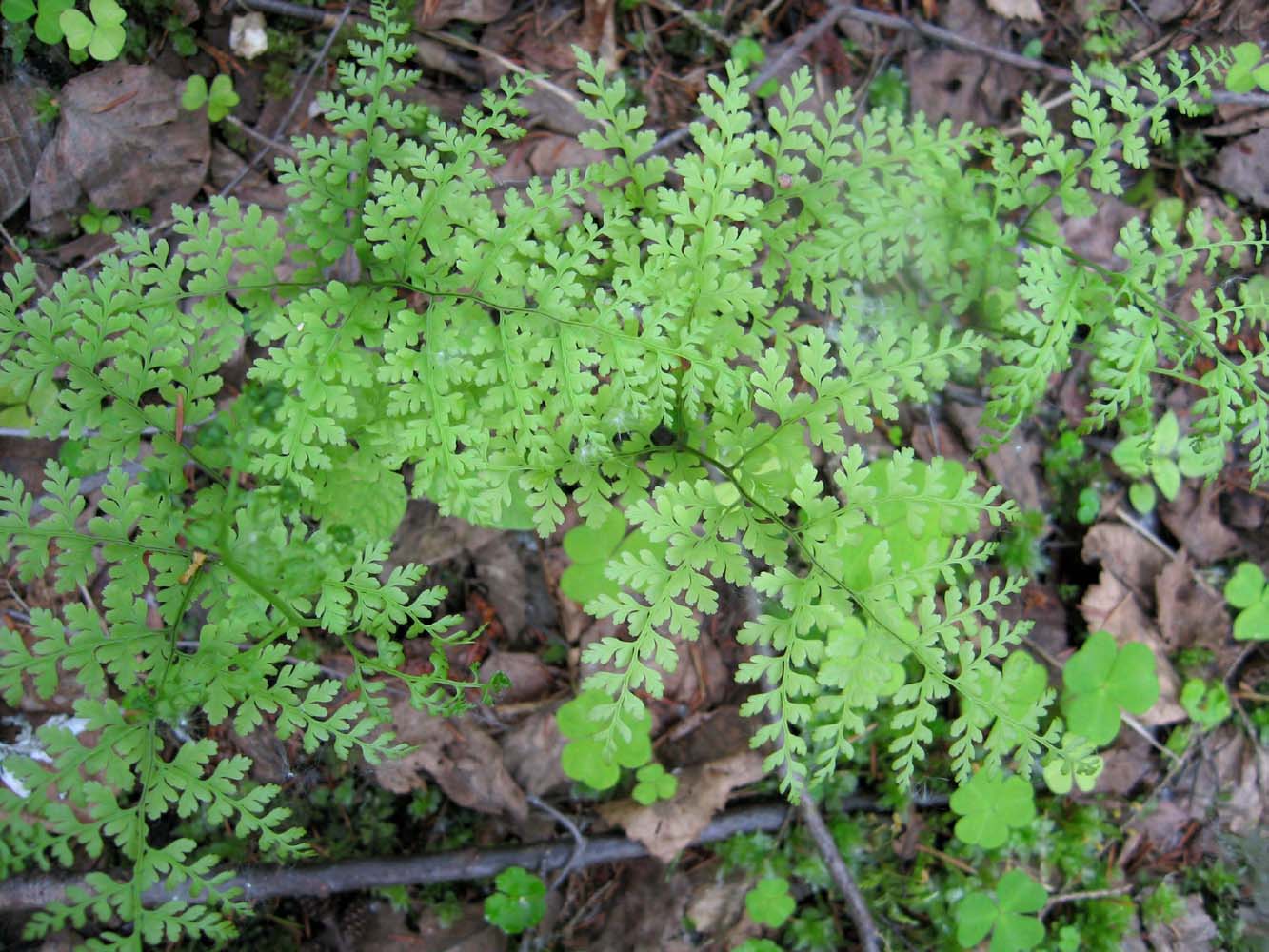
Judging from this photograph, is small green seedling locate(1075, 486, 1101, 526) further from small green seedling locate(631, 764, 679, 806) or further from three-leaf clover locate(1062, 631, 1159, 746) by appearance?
small green seedling locate(631, 764, 679, 806)

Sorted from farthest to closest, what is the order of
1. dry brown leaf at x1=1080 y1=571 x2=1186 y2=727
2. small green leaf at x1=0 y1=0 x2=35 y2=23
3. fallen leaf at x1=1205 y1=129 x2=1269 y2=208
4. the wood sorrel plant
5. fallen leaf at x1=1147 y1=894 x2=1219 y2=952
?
fallen leaf at x1=1205 y1=129 x2=1269 y2=208
dry brown leaf at x1=1080 y1=571 x2=1186 y2=727
fallen leaf at x1=1147 y1=894 x2=1219 y2=952
small green leaf at x1=0 y1=0 x2=35 y2=23
the wood sorrel plant

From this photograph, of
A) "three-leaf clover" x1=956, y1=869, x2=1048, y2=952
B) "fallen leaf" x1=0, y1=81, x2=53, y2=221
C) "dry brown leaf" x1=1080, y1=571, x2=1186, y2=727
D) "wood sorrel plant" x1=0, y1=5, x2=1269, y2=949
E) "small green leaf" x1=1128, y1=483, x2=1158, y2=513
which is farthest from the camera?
"small green leaf" x1=1128, y1=483, x2=1158, y2=513

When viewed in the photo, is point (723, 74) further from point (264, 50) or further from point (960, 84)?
point (264, 50)

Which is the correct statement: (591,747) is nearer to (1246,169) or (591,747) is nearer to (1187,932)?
(1187,932)

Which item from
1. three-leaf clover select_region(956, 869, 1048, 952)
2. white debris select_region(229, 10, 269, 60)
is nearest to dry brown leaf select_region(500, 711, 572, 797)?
three-leaf clover select_region(956, 869, 1048, 952)

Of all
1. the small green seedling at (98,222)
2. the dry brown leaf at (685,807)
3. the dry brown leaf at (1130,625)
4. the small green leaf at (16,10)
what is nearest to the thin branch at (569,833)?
the dry brown leaf at (685,807)

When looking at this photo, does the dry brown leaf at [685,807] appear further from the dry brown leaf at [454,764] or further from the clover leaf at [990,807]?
the clover leaf at [990,807]
